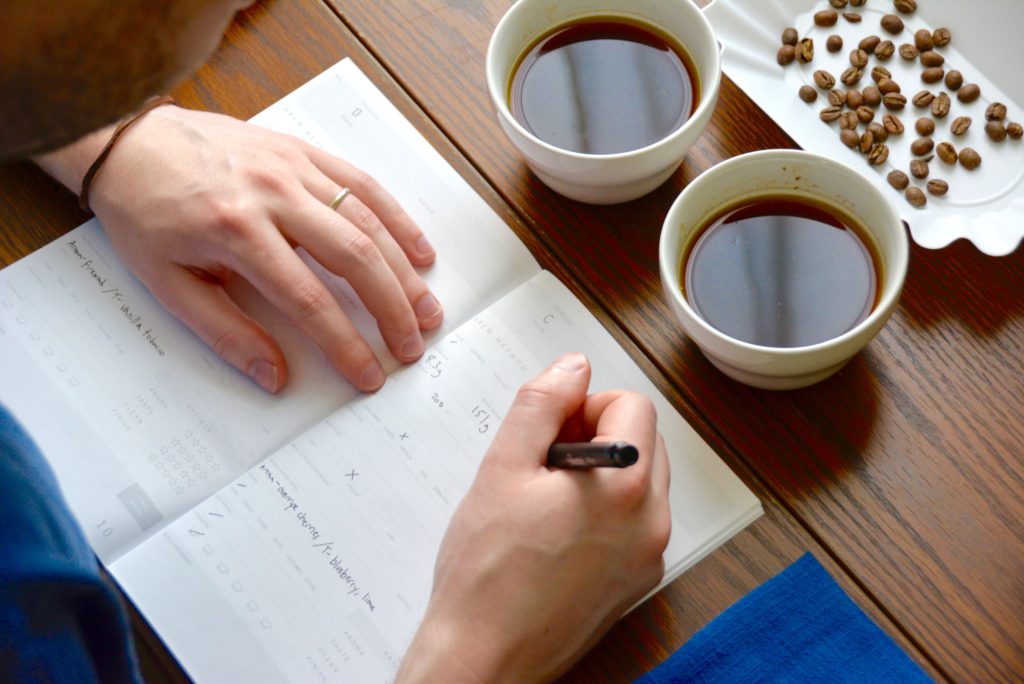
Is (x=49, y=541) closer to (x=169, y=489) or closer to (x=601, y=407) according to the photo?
(x=169, y=489)

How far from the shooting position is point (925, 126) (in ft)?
2.54

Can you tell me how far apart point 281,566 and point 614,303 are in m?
0.32

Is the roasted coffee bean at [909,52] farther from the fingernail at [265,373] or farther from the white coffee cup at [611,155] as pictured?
the fingernail at [265,373]

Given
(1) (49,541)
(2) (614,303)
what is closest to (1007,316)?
(2) (614,303)

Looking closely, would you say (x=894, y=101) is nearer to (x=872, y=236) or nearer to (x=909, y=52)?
(x=909, y=52)

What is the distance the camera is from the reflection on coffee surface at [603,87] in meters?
0.76

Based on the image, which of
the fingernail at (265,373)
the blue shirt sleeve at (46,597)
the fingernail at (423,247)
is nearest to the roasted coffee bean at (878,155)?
the fingernail at (423,247)

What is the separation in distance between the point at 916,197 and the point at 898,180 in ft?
0.06

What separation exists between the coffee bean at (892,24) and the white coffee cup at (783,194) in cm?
21

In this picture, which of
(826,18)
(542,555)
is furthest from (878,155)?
(542,555)

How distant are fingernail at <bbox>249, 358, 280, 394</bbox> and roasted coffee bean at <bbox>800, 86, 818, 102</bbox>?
474 millimetres

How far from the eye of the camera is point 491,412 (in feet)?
2.41

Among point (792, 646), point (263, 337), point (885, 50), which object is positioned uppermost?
point (885, 50)

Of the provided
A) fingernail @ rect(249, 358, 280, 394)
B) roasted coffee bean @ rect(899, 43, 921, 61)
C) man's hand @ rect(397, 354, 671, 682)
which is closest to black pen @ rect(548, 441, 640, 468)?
man's hand @ rect(397, 354, 671, 682)
